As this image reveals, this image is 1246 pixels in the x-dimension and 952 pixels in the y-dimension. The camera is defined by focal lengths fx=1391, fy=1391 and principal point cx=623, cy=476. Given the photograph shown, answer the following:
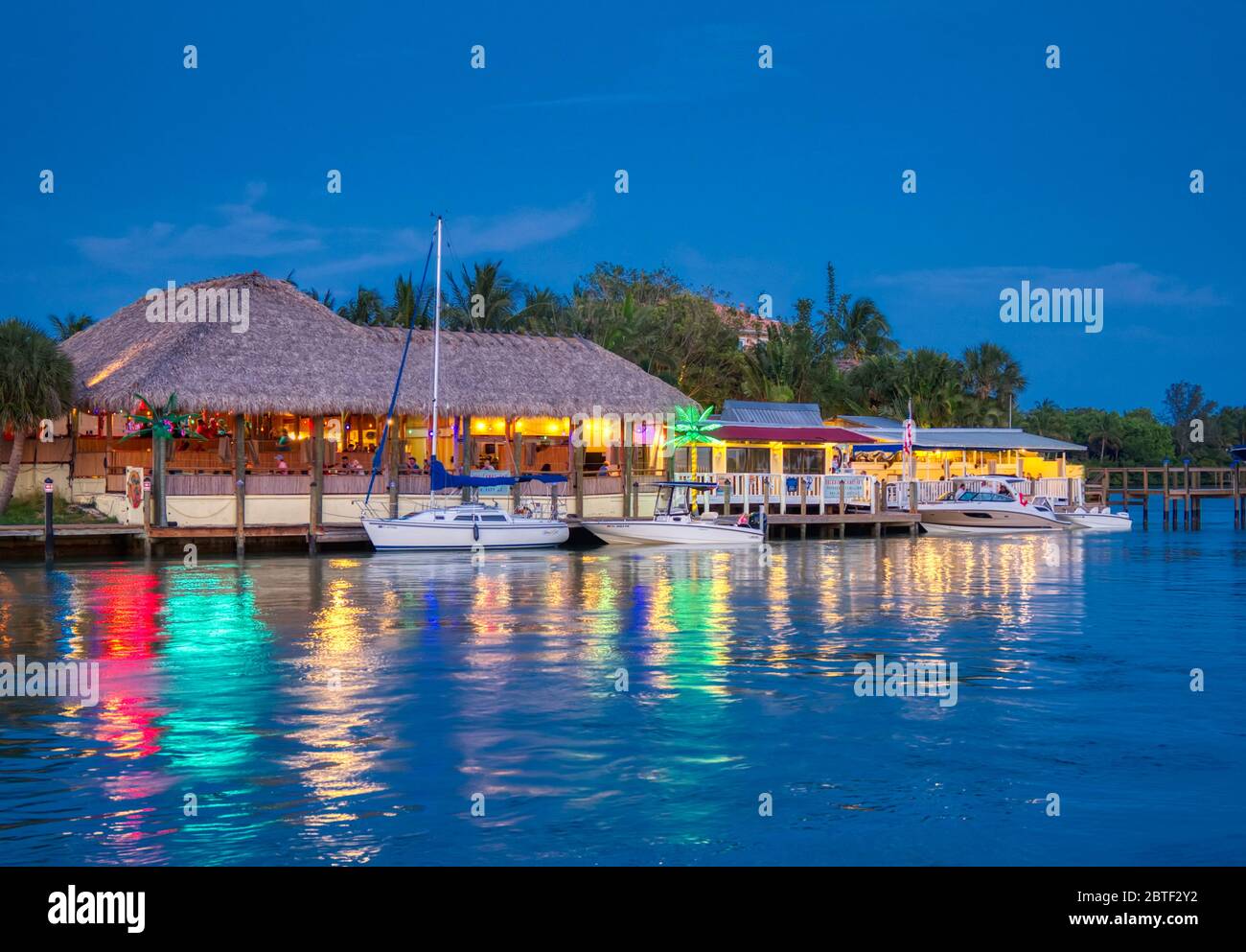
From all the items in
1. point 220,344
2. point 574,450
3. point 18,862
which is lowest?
point 18,862

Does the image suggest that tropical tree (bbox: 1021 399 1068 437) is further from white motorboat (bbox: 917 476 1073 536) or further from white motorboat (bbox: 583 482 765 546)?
white motorboat (bbox: 583 482 765 546)

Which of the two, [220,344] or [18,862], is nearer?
[18,862]

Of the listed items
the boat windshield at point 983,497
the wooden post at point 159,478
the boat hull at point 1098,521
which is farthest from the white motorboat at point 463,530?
the boat hull at point 1098,521

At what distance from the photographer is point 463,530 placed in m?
38.6

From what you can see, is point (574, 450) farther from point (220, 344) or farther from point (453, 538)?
point (220, 344)

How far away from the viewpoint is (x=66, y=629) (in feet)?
70.9

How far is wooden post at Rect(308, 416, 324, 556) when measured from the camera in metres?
38.0

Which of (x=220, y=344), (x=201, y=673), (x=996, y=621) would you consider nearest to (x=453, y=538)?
(x=220, y=344)

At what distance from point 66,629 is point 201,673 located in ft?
17.1

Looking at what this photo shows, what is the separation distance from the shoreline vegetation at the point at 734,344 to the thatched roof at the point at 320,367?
5.82 m

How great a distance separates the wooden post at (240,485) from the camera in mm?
36969

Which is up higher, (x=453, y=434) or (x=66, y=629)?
(x=453, y=434)

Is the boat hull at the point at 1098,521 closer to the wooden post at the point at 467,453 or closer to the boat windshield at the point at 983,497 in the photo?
the boat windshield at the point at 983,497

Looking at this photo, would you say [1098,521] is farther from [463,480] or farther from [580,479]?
[463,480]
